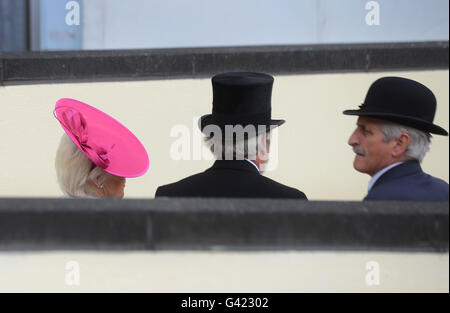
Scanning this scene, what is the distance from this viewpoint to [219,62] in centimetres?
711

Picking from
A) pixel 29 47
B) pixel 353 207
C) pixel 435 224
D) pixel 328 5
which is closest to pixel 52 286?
pixel 353 207

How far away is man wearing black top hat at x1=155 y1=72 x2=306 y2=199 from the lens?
382cm

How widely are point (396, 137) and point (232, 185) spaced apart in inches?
34.9

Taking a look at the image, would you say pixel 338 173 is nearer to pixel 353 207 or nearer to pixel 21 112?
pixel 21 112

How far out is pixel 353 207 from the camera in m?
3.13

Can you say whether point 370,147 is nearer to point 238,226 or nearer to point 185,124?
point 238,226

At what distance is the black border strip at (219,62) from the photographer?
701cm

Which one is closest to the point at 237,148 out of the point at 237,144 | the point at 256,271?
the point at 237,144

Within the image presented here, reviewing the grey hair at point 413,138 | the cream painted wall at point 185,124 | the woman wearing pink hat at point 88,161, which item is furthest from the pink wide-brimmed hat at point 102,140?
the cream painted wall at point 185,124

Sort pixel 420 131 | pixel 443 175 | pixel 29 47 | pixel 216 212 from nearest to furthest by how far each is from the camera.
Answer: pixel 216 212 < pixel 420 131 < pixel 443 175 < pixel 29 47

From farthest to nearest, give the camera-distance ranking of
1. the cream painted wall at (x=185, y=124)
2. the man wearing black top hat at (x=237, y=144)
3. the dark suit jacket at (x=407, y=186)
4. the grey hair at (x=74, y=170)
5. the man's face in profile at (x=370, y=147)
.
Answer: the cream painted wall at (x=185, y=124)
the man's face in profile at (x=370, y=147)
the grey hair at (x=74, y=170)
the man wearing black top hat at (x=237, y=144)
the dark suit jacket at (x=407, y=186)

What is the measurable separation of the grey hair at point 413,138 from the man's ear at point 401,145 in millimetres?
15

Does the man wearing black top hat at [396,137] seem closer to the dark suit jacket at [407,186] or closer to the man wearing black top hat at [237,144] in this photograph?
the dark suit jacket at [407,186]

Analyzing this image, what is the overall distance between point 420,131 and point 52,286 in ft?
6.30
